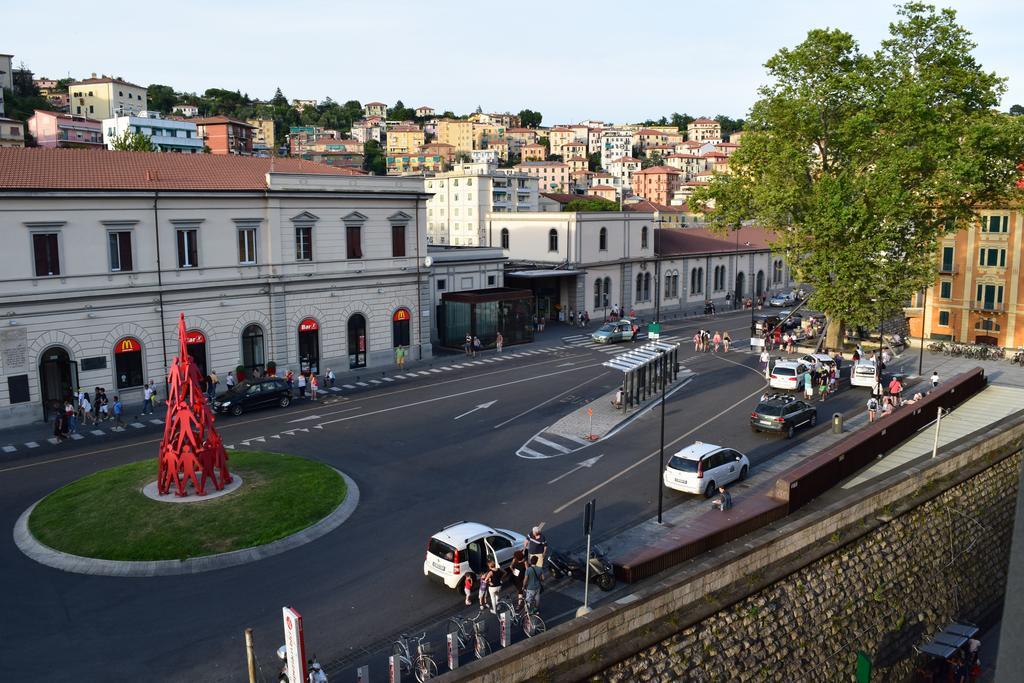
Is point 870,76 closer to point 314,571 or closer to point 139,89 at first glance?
point 314,571

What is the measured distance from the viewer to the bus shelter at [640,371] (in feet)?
126

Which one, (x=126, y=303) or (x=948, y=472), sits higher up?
(x=126, y=303)

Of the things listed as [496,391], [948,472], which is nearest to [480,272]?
[496,391]

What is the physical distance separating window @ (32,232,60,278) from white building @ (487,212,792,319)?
33254 millimetres

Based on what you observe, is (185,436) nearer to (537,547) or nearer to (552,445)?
(537,547)

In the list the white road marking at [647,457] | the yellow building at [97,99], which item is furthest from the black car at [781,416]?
the yellow building at [97,99]

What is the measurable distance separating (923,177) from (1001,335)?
646 inches

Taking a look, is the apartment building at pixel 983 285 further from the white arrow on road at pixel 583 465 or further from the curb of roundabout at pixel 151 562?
the curb of roundabout at pixel 151 562

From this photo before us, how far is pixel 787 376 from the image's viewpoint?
41.9 metres

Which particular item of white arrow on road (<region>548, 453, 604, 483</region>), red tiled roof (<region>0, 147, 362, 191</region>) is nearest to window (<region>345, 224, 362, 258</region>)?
red tiled roof (<region>0, 147, 362, 191</region>)

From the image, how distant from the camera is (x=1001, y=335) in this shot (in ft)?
184

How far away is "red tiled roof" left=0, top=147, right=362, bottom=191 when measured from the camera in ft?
120

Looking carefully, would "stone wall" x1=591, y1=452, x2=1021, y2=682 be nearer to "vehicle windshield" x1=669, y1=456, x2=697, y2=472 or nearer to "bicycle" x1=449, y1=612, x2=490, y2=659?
"bicycle" x1=449, y1=612, x2=490, y2=659

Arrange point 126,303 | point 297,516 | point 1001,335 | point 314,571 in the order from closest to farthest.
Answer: point 314,571 → point 297,516 → point 126,303 → point 1001,335
